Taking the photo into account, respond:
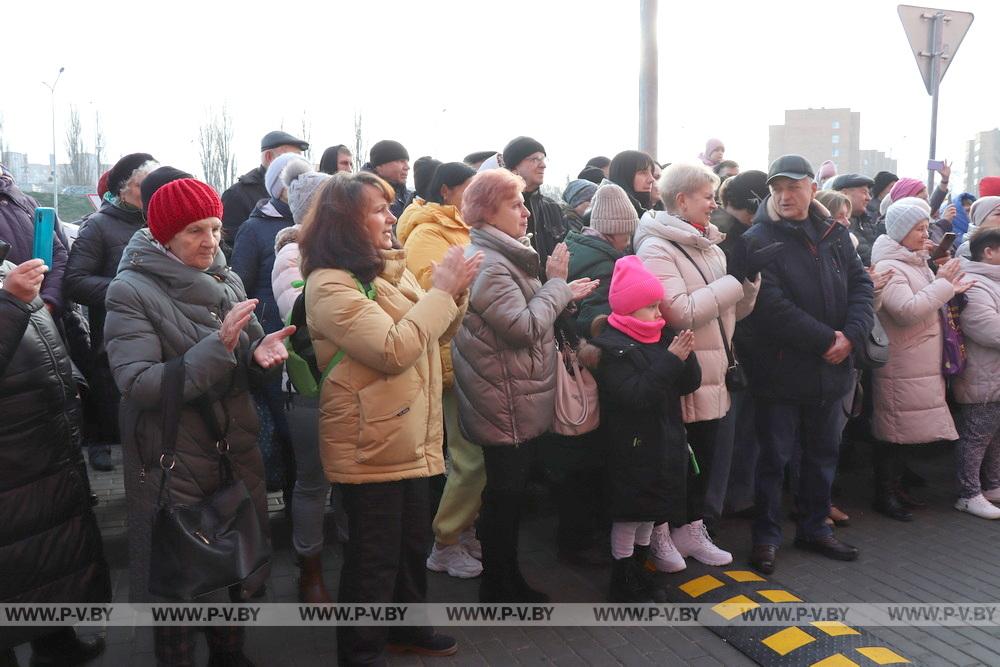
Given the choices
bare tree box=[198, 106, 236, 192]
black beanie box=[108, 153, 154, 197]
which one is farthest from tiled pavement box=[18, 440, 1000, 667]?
bare tree box=[198, 106, 236, 192]

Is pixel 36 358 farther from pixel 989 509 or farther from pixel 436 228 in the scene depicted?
pixel 989 509

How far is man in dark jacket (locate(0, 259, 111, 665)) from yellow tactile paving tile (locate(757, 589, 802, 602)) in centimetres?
314

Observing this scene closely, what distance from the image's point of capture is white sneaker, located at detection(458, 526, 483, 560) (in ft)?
15.6

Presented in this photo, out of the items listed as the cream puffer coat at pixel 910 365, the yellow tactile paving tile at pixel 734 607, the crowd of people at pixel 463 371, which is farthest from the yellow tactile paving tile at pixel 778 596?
the cream puffer coat at pixel 910 365

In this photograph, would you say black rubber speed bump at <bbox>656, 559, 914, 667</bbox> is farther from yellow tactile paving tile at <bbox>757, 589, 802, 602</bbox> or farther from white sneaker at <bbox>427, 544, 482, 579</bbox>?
white sneaker at <bbox>427, 544, 482, 579</bbox>

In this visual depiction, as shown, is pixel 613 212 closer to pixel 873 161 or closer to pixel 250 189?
pixel 250 189

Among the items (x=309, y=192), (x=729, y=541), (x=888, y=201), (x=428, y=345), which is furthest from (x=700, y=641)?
(x=888, y=201)

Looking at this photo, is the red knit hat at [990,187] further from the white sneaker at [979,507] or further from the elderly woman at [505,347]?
the elderly woman at [505,347]

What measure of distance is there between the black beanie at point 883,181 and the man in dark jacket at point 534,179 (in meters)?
4.87

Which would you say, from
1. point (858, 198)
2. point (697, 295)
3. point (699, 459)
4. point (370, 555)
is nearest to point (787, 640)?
point (699, 459)

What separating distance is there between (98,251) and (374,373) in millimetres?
2581

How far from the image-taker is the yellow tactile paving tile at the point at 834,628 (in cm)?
389

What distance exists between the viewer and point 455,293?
333 centimetres

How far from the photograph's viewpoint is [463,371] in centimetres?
393
